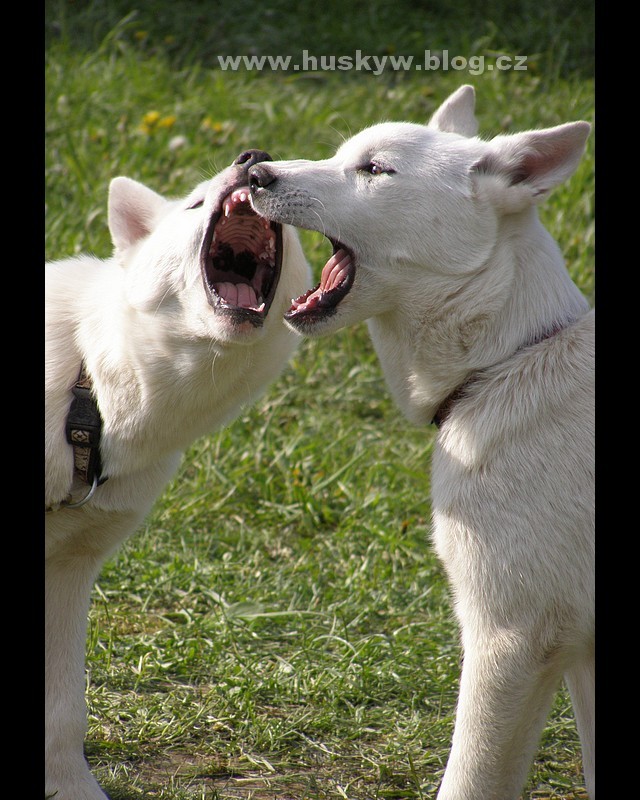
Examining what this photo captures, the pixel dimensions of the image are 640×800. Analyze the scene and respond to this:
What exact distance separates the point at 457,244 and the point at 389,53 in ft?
19.5

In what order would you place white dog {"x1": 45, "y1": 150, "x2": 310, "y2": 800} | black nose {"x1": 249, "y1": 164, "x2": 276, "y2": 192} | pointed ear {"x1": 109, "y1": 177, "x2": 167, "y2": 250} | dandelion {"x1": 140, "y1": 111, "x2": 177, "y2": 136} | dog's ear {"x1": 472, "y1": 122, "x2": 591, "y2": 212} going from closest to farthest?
dog's ear {"x1": 472, "y1": 122, "x2": 591, "y2": 212}
black nose {"x1": 249, "y1": 164, "x2": 276, "y2": 192}
white dog {"x1": 45, "y1": 150, "x2": 310, "y2": 800}
pointed ear {"x1": 109, "y1": 177, "x2": 167, "y2": 250}
dandelion {"x1": 140, "y1": 111, "x2": 177, "y2": 136}

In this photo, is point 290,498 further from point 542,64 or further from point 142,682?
point 542,64

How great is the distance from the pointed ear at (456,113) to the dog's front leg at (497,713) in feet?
5.79

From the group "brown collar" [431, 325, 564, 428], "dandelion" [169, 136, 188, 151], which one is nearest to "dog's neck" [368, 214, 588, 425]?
"brown collar" [431, 325, 564, 428]

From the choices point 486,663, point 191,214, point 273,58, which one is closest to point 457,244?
point 191,214

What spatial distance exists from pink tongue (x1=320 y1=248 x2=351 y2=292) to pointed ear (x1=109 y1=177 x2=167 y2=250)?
74 centimetres

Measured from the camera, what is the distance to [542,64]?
8.46 meters

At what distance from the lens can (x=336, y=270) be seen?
10.6 ft

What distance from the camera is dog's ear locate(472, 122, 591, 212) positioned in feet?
10.1

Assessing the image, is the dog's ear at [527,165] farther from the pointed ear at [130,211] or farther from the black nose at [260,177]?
the pointed ear at [130,211]

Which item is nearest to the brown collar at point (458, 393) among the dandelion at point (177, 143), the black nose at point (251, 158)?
the black nose at point (251, 158)

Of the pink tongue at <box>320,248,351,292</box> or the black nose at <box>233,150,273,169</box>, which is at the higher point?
the black nose at <box>233,150,273,169</box>

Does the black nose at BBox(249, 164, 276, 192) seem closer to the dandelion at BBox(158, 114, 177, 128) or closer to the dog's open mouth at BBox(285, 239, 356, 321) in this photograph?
the dog's open mouth at BBox(285, 239, 356, 321)

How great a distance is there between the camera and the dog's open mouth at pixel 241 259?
3270 mm
